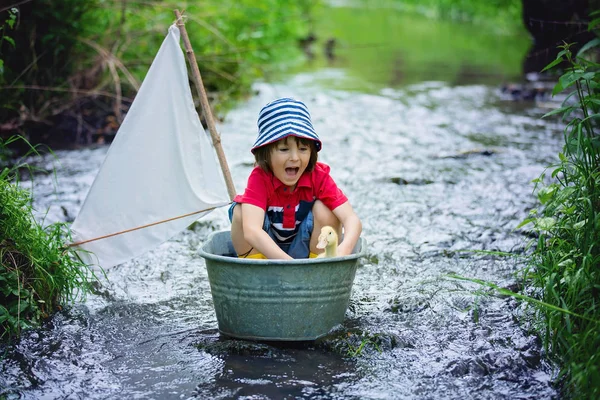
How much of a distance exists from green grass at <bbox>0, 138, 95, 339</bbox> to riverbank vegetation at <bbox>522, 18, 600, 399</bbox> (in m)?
1.94

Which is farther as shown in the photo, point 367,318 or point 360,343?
point 367,318

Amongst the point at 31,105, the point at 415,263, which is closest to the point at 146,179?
the point at 415,263

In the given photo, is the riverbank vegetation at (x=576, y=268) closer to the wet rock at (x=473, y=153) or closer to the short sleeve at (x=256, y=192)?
the short sleeve at (x=256, y=192)

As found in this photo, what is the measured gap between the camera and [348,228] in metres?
2.87

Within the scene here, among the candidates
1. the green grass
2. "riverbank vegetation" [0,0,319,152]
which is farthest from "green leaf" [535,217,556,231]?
"riverbank vegetation" [0,0,319,152]

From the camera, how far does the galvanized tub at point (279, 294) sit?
8.48 feet

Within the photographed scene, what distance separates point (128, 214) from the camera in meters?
3.17

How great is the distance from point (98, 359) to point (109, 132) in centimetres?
393

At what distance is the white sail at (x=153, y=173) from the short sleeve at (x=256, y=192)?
1.04ft

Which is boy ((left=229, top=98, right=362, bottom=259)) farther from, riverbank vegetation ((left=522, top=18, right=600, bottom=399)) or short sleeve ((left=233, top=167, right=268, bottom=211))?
riverbank vegetation ((left=522, top=18, right=600, bottom=399))

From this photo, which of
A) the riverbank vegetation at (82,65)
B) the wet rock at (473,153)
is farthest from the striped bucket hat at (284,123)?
the wet rock at (473,153)

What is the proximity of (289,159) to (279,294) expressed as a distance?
1.87 ft

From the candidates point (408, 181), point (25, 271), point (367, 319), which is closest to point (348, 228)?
point (367, 319)

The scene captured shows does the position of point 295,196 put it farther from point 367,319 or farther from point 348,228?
point 367,319
